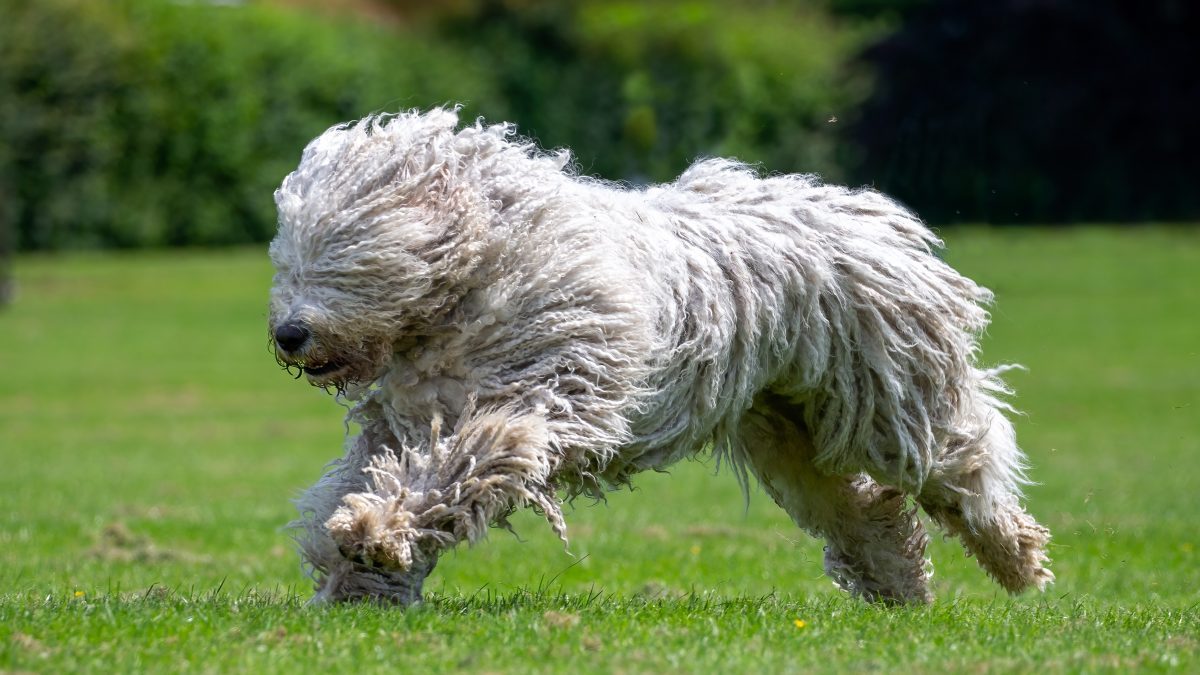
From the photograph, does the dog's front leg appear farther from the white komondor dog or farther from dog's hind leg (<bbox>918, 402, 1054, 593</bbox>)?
dog's hind leg (<bbox>918, 402, 1054, 593</bbox>)

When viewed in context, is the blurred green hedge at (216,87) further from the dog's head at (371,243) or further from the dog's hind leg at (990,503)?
the dog's head at (371,243)

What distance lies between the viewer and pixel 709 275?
618cm

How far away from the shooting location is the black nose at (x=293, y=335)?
18.4 feet

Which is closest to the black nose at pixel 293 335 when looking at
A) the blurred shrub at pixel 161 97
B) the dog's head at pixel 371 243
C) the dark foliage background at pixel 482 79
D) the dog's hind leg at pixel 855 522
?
the dog's head at pixel 371 243

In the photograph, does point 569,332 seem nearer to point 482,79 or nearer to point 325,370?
point 325,370

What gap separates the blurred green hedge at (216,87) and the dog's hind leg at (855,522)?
18532mm

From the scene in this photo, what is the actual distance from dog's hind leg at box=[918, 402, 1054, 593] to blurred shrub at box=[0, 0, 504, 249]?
75.3 ft

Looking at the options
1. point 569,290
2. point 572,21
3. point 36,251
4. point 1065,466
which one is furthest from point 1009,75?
point 569,290

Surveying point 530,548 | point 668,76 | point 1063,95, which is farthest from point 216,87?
point 530,548

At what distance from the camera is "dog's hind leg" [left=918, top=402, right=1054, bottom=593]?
22.7ft

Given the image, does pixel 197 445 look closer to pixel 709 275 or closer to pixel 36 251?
pixel 709 275

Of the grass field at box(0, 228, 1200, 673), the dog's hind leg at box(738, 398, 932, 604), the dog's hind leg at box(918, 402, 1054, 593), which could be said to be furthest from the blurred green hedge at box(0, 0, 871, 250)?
the dog's hind leg at box(918, 402, 1054, 593)

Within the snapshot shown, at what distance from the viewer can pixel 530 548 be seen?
1035 cm

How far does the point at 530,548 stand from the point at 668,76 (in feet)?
41.2
